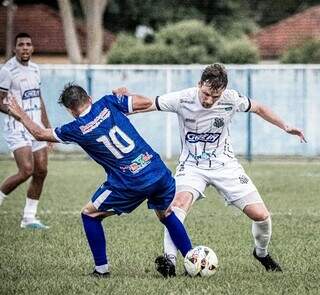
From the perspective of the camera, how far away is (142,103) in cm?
834

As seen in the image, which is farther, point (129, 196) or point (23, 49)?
point (23, 49)

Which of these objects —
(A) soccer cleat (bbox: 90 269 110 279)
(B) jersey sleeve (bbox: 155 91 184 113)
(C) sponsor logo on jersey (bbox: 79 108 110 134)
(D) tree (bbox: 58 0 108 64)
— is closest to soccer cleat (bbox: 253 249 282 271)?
(A) soccer cleat (bbox: 90 269 110 279)

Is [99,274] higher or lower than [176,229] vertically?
lower

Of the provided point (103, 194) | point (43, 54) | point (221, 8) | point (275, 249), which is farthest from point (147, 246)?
point (221, 8)

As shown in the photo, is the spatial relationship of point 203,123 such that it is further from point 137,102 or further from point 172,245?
point 172,245

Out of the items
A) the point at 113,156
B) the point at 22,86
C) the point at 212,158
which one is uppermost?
the point at 22,86

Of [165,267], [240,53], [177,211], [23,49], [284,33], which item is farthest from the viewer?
[284,33]

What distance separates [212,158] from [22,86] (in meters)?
3.93

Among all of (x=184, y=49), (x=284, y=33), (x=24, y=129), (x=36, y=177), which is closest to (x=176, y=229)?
(x=36, y=177)

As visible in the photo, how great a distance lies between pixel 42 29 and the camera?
145 feet

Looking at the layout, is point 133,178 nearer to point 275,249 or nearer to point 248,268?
point 248,268

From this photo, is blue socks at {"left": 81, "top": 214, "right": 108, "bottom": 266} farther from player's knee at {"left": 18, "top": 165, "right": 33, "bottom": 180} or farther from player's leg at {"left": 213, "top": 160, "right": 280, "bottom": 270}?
player's knee at {"left": 18, "top": 165, "right": 33, "bottom": 180}

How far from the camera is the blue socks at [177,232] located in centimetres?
845

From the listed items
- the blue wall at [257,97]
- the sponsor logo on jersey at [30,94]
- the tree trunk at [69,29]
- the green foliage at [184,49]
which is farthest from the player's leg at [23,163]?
the tree trunk at [69,29]
